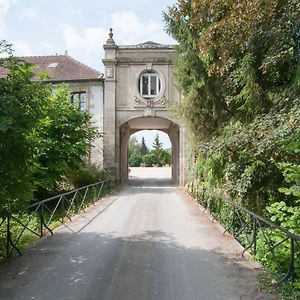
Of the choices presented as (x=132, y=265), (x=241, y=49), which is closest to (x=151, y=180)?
(x=241, y=49)

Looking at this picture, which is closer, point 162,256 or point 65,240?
point 162,256

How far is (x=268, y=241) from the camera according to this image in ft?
19.0

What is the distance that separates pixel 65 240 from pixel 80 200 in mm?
5250

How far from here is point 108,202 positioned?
47.9 ft

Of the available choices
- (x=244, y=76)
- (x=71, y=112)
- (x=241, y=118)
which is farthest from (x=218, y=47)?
(x=71, y=112)

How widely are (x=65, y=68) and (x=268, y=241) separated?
66.7ft

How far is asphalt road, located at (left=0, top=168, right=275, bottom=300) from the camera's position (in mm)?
4949

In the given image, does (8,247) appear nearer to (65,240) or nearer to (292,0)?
(65,240)

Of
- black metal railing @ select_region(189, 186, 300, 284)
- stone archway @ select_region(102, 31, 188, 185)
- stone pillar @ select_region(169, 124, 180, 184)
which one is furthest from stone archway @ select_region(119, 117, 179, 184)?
black metal railing @ select_region(189, 186, 300, 284)

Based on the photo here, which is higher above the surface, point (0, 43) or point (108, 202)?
point (0, 43)

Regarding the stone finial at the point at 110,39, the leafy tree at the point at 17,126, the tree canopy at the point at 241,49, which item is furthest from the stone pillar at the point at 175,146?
the leafy tree at the point at 17,126

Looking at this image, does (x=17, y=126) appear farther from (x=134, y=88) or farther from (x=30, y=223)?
(x=134, y=88)

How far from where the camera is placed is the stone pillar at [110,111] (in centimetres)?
2112

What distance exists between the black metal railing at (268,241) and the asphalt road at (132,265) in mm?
339
